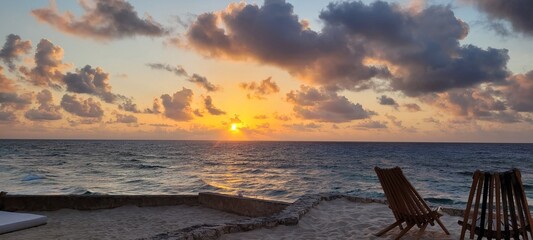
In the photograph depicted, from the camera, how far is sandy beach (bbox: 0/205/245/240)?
28.1 feet

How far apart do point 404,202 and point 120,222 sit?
690 cm

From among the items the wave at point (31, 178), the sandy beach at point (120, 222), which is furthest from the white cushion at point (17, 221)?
the wave at point (31, 178)

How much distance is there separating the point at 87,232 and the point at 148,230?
1.32 m

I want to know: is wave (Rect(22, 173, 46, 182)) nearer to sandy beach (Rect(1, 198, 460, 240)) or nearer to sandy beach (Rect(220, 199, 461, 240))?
sandy beach (Rect(1, 198, 460, 240))

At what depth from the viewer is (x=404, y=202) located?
6137 millimetres

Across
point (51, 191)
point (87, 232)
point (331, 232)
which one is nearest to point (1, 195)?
point (87, 232)

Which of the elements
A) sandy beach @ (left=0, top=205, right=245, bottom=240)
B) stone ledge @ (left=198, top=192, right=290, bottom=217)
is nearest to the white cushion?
sandy beach @ (left=0, top=205, right=245, bottom=240)

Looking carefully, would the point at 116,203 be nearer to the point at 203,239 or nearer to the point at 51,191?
the point at 203,239

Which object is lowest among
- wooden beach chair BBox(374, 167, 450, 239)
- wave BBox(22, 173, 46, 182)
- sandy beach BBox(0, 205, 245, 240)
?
wave BBox(22, 173, 46, 182)

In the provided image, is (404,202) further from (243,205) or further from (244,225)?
(243,205)

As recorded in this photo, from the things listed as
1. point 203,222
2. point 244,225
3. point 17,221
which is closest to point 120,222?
point 203,222

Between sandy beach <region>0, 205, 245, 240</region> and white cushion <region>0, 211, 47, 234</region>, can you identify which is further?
sandy beach <region>0, 205, 245, 240</region>

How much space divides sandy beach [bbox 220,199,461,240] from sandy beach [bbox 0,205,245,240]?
113 inches

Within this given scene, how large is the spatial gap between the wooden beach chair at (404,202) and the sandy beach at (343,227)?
240mm
